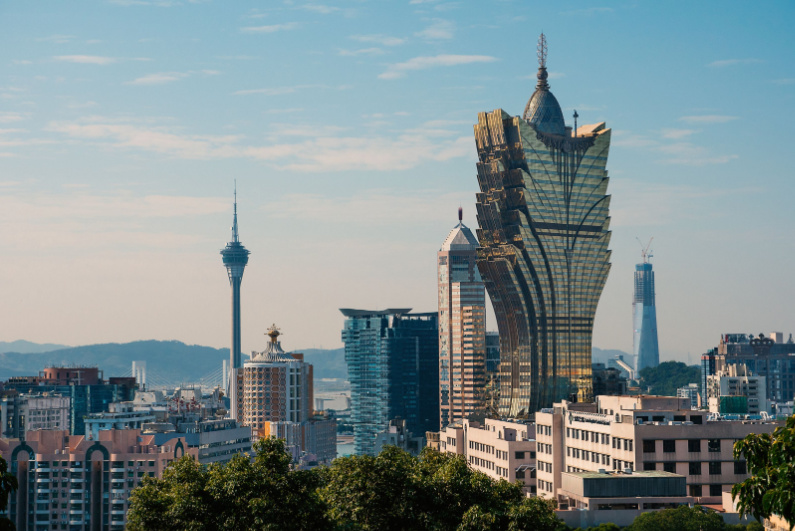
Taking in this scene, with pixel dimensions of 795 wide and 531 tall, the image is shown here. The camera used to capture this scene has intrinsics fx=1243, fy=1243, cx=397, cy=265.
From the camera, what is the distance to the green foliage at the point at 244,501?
275 feet

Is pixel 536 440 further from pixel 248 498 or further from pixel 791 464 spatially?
pixel 791 464

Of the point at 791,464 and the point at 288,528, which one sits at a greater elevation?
the point at 791,464


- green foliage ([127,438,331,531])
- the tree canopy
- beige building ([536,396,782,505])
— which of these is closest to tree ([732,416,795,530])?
the tree canopy

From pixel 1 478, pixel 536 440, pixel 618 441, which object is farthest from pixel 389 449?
pixel 536 440

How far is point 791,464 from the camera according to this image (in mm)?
47344

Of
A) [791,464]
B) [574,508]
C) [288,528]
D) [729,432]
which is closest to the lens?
[791,464]

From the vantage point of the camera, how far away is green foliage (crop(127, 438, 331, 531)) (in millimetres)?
83938

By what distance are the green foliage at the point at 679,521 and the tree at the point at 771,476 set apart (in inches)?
2737

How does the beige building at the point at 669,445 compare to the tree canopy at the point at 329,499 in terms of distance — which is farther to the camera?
the beige building at the point at 669,445

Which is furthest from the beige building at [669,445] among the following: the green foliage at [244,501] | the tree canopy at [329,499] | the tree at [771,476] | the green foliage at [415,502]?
the tree at [771,476]

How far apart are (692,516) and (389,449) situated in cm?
3796

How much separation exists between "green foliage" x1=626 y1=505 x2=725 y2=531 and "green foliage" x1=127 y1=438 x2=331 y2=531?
1721 inches

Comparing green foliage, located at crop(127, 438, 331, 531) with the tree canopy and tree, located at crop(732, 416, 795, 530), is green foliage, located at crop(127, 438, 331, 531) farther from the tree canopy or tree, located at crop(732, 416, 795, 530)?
tree, located at crop(732, 416, 795, 530)

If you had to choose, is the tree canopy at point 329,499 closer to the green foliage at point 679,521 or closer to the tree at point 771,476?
the green foliage at point 679,521
